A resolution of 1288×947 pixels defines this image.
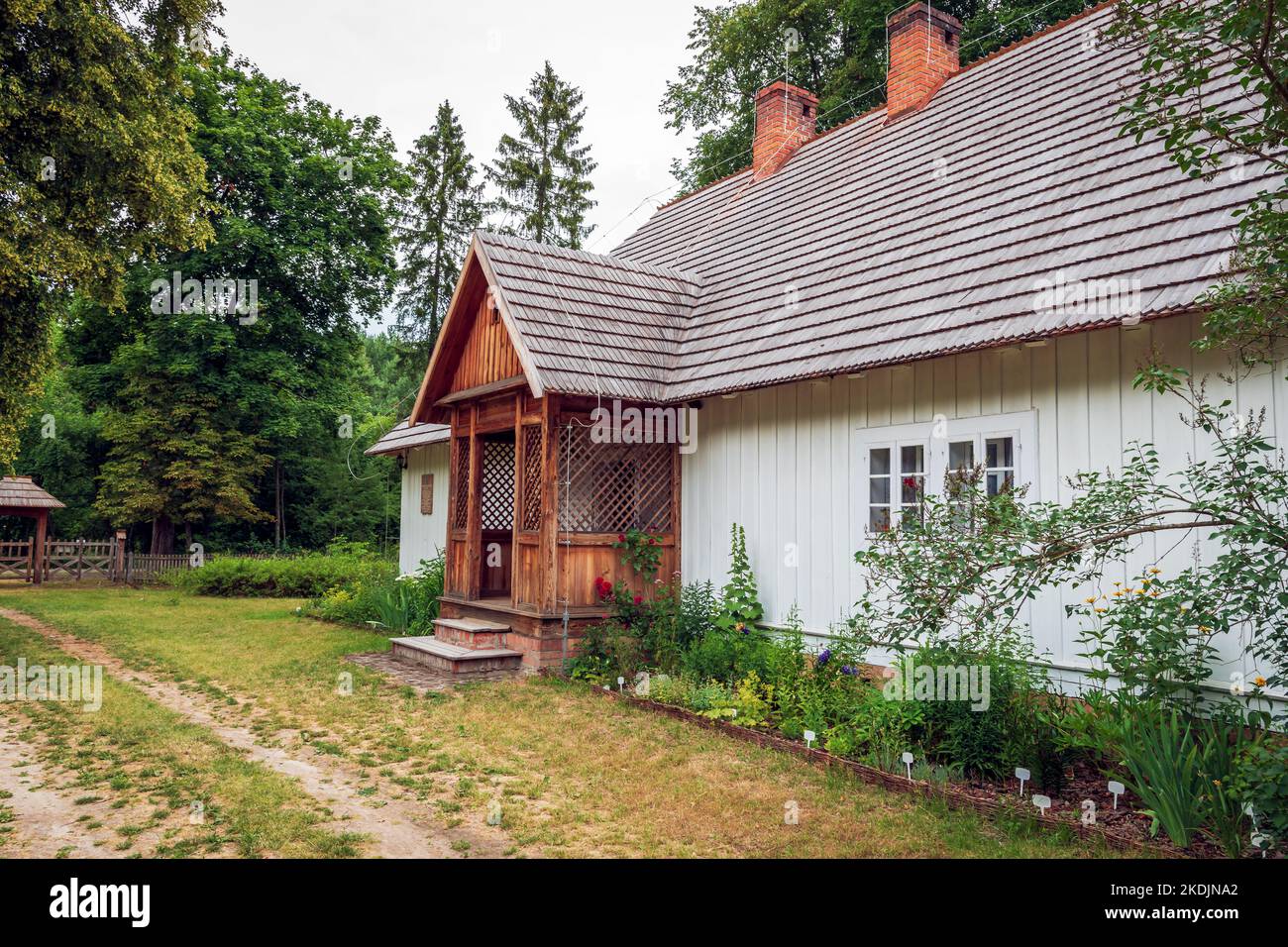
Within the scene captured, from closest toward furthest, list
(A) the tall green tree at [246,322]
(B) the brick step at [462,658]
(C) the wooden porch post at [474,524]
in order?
(B) the brick step at [462,658] → (C) the wooden porch post at [474,524] → (A) the tall green tree at [246,322]

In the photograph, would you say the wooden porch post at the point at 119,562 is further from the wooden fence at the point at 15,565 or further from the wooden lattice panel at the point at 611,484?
the wooden lattice panel at the point at 611,484

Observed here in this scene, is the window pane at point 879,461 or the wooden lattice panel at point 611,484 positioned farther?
the wooden lattice panel at point 611,484

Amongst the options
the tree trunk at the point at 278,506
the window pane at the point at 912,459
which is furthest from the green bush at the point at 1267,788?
the tree trunk at the point at 278,506

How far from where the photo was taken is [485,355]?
460 inches

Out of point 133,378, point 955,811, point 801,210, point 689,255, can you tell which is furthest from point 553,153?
point 955,811

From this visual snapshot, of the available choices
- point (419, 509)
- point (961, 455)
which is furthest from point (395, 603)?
point (961, 455)

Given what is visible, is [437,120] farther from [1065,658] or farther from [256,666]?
[1065,658]

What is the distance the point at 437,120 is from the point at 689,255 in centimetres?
2235

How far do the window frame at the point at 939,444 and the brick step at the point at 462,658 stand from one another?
4586mm

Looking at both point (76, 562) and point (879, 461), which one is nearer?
point (879, 461)

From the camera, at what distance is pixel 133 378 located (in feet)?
84.2

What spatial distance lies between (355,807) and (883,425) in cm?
590

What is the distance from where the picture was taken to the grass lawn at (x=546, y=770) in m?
4.91

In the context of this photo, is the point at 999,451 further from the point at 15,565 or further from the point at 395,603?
the point at 15,565
